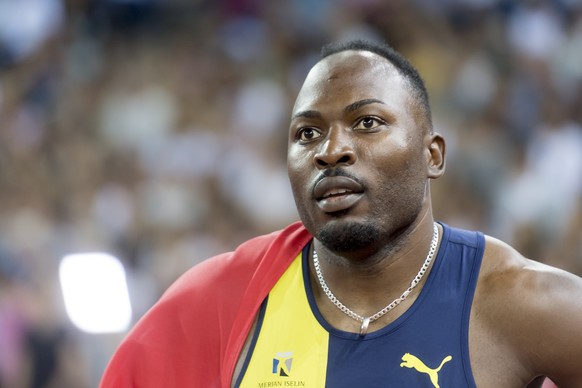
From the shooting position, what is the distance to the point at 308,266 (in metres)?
2.96

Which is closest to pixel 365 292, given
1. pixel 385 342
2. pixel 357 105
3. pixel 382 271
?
pixel 382 271

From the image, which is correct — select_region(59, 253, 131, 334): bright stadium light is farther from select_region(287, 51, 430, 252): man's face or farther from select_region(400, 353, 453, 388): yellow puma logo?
select_region(400, 353, 453, 388): yellow puma logo

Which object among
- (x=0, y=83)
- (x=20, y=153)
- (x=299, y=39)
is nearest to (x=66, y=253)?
(x=20, y=153)

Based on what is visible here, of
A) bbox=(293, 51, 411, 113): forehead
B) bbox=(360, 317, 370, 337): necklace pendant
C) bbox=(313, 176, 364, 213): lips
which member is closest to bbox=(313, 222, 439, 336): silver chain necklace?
bbox=(360, 317, 370, 337): necklace pendant

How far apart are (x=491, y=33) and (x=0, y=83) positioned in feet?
12.5

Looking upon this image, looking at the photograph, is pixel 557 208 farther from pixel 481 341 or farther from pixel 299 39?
pixel 481 341

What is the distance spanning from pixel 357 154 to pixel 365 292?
422mm

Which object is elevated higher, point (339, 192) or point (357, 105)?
point (357, 105)

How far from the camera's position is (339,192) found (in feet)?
8.59

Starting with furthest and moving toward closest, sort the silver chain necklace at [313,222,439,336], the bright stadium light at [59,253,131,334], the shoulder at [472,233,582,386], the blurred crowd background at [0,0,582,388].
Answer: the blurred crowd background at [0,0,582,388], the bright stadium light at [59,253,131,334], the silver chain necklace at [313,222,439,336], the shoulder at [472,233,582,386]

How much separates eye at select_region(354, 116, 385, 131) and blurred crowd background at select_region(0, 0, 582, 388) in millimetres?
3209

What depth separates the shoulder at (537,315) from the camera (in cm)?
245

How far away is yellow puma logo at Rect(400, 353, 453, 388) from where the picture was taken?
98.1 inches

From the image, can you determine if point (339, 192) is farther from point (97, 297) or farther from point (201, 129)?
point (201, 129)
